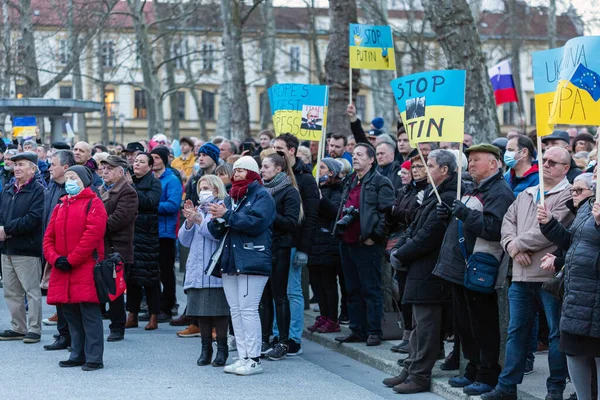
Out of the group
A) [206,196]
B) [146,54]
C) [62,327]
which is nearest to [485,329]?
[206,196]

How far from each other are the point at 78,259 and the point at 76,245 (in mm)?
149

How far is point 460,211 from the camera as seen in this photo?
8102 mm

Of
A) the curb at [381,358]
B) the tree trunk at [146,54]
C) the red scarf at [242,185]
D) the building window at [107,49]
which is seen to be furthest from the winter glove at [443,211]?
the building window at [107,49]

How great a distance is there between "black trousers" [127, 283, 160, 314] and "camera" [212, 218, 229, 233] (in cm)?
308

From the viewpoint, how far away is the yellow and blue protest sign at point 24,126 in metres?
21.7

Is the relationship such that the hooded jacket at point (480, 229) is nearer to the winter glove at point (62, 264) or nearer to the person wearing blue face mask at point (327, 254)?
the person wearing blue face mask at point (327, 254)

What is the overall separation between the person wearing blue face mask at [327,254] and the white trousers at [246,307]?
63.7 inches

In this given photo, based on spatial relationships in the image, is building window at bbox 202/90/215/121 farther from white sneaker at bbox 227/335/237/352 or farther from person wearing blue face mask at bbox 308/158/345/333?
white sneaker at bbox 227/335/237/352

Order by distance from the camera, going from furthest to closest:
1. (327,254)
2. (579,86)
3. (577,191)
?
(327,254), (577,191), (579,86)

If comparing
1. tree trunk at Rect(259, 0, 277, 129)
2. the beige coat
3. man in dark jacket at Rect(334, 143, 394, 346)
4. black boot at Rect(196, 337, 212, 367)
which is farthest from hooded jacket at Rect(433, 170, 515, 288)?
tree trunk at Rect(259, 0, 277, 129)

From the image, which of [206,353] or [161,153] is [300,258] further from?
[161,153]

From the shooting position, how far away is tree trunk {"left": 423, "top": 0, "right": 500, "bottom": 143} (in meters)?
16.6

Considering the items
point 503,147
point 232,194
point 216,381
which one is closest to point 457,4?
point 503,147

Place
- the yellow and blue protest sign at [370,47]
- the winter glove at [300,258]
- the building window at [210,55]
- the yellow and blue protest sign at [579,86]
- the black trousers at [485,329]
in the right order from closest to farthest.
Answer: the yellow and blue protest sign at [579,86], the black trousers at [485,329], the winter glove at [300,258], the yellow and blue protest sign at [370,47], the building window at [210,55]
